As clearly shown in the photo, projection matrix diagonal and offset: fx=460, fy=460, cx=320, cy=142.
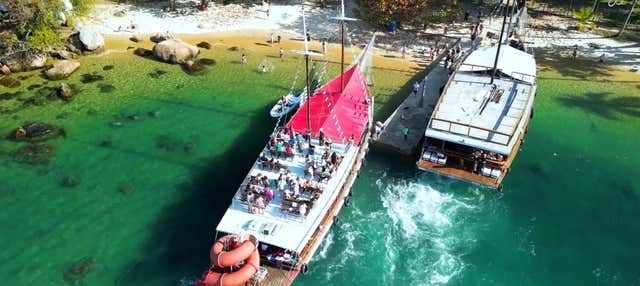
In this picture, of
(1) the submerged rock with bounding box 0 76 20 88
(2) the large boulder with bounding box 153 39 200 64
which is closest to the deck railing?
(2) the large boulder with bounding box 153 39 200 64

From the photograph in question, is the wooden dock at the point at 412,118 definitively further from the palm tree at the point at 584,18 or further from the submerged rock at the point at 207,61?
the palm tree at the point at 584,18

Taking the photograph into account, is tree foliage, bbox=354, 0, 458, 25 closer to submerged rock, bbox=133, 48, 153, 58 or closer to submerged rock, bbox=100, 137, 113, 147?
submerged rock, bbox=133, 48, 153, 58

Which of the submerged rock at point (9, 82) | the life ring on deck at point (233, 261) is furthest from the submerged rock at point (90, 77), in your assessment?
the life ring on deck at point (233, 261)

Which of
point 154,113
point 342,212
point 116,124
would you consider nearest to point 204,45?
point 154,113

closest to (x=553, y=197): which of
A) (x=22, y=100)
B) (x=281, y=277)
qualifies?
(x=281, y=277)

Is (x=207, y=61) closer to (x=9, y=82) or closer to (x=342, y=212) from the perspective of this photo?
(x=9, y=82)
